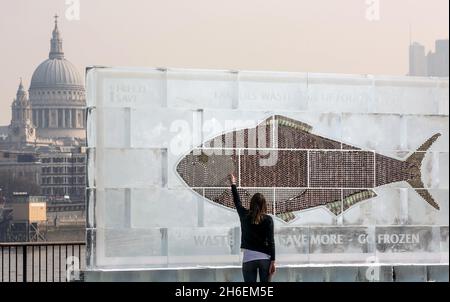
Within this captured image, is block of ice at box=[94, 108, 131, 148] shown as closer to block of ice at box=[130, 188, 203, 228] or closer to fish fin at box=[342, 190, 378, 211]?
block of ice at box=[130, 188, 203, 228]

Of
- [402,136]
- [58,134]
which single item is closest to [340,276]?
[402,136]

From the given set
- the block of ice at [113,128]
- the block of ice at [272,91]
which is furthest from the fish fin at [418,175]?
the block of ice at [113,128]

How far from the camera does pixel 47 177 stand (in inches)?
5768

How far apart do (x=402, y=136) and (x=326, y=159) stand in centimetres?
116

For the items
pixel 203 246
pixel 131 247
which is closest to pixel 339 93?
pixel 203 246

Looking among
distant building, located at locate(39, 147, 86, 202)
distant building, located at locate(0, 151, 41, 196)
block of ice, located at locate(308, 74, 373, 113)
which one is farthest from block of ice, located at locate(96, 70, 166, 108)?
distant building, located at locate(0, 151, 41, 196)

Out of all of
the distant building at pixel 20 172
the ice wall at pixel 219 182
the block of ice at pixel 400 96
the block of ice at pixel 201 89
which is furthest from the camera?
the distant building at pixel 20 172

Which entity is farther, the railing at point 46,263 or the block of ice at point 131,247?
the railing at point 46,263

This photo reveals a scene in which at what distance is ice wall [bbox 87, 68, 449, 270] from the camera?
558 inches

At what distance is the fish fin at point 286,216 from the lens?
14.6 m

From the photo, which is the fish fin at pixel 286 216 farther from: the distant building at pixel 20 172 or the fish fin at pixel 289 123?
the distant building at pixel 20 172

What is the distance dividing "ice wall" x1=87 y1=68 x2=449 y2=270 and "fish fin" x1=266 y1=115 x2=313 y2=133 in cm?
8

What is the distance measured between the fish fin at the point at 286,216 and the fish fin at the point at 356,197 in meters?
0.74

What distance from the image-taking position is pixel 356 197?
14891 mm
